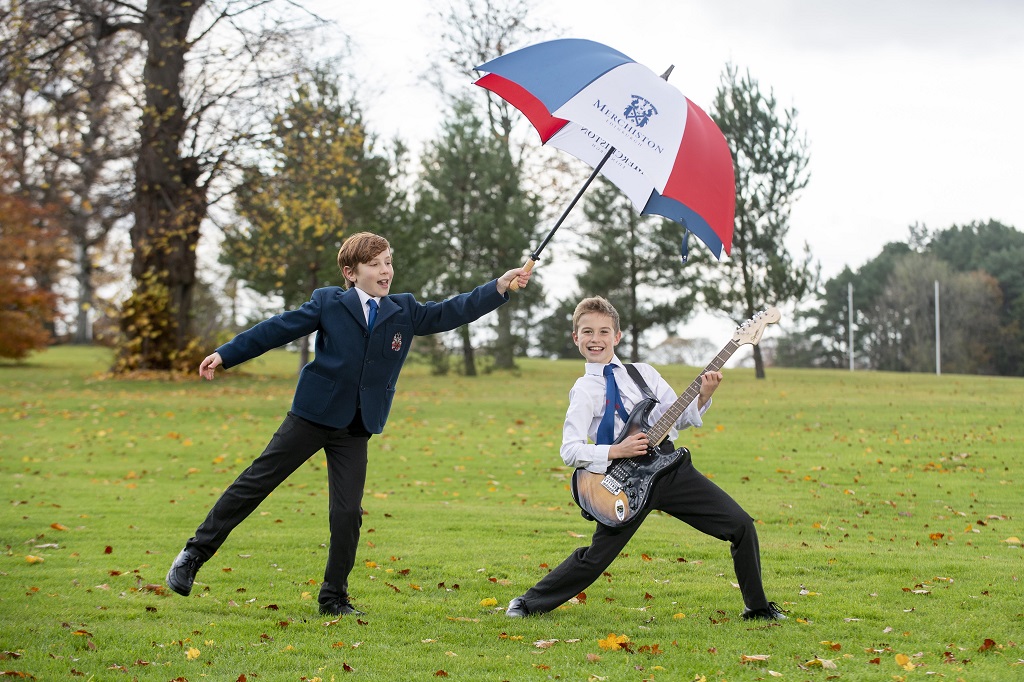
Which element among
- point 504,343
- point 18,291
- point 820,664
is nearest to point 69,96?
point 18,291

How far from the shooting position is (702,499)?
209 inches

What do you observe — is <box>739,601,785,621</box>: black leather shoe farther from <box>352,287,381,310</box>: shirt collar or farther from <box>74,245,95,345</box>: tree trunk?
<box>74,245,95,345</box>: tree trunk

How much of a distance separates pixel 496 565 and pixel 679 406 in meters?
2.52

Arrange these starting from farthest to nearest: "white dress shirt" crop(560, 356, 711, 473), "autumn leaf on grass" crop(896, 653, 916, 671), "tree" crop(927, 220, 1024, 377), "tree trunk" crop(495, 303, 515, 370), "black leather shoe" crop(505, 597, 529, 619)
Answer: "tree" crop(927, 220, 1024, 377), "tree trunk" crop(495, 303, 515, 370), "black leather shoe" crop(505, 597, 529, 619), "white dress shirt" crop(560, 356, 711, 473), "autumn leaf on grass" crop(896, 653, 916, 671)

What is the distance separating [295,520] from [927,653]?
229 inches

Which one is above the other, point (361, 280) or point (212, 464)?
point (361, 280)

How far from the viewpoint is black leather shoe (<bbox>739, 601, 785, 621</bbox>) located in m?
5.48

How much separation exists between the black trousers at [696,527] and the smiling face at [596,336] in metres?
0.72

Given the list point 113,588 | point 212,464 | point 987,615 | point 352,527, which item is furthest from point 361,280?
point 212,464

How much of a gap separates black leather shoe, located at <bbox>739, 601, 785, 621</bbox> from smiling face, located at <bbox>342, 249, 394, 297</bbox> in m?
2.68

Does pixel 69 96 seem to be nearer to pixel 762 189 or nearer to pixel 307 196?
pixel 307 196

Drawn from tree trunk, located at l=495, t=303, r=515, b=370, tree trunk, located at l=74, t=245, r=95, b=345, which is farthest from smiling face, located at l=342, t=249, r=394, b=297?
tree trunk, located at l=74, t=245, r=95, b=345

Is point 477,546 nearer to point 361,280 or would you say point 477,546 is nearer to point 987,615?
point 361,280

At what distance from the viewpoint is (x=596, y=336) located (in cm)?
532
